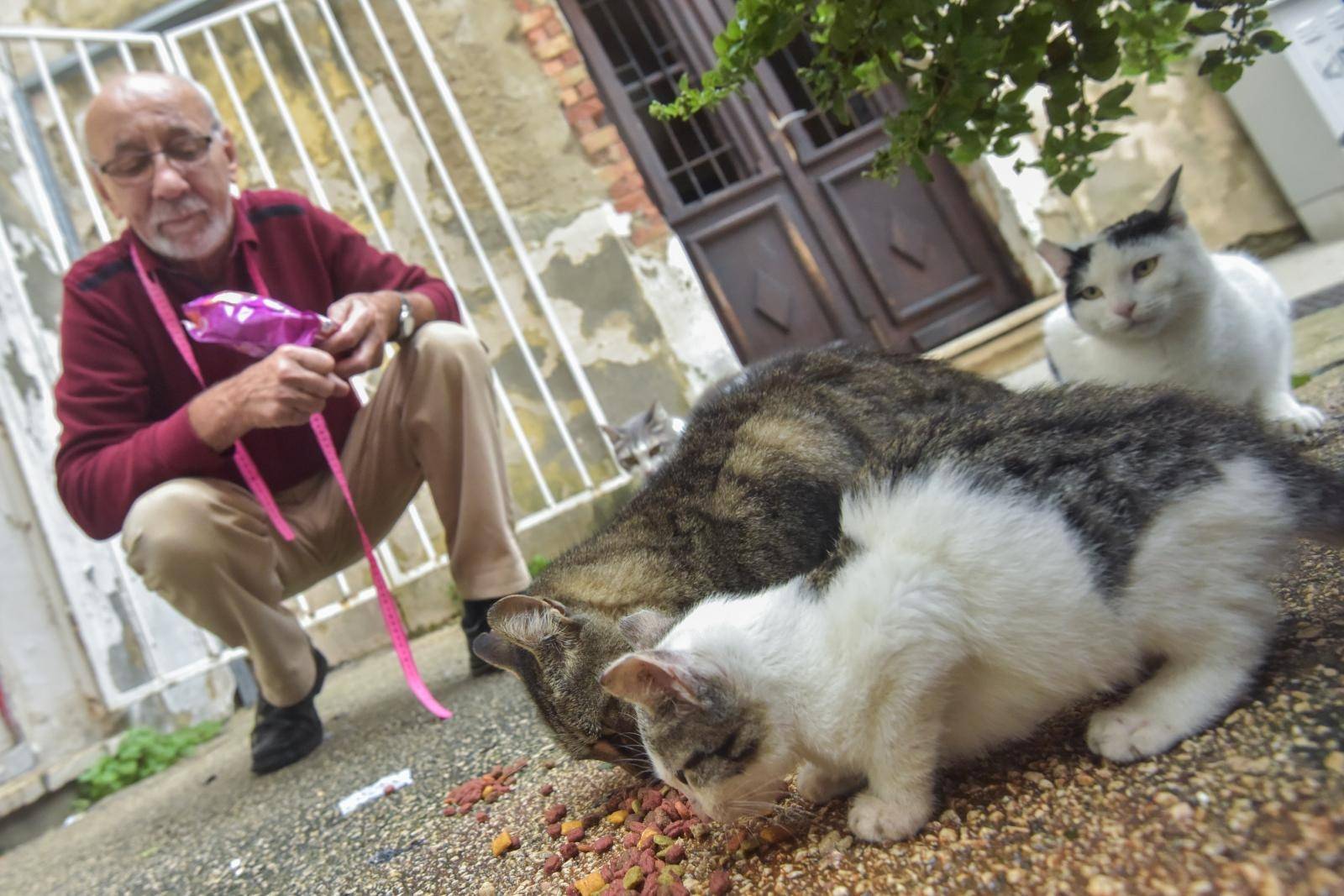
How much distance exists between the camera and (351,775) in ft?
7.49

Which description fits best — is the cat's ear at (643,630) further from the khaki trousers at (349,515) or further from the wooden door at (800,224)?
the wooden door at (800,224)

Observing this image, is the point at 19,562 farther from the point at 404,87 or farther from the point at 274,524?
the point at 404,87

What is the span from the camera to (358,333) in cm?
237

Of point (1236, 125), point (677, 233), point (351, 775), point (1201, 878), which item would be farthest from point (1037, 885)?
point (1236, 125)

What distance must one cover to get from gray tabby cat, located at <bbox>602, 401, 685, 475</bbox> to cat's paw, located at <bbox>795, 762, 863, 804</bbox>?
2.71 m

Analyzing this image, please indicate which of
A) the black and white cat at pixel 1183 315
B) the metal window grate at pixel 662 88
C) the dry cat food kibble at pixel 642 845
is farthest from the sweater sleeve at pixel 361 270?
the metal window grate at pixel 662 88

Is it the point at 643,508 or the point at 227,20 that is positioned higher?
the point at 227,20

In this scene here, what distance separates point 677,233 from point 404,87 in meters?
1.84

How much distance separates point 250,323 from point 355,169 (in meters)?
2.89

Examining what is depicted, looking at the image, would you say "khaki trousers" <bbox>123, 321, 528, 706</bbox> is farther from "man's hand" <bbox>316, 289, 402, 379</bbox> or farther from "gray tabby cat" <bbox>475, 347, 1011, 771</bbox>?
"gray tabby cat" <bbox>475, 347, 1011, 771</bbox>

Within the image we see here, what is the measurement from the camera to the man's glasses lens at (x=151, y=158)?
248 centimetres

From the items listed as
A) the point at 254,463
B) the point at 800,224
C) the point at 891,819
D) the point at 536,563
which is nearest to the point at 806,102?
the point at 800,224

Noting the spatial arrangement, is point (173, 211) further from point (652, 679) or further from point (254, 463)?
point (652, 679)

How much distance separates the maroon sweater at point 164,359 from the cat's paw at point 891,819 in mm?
2080
